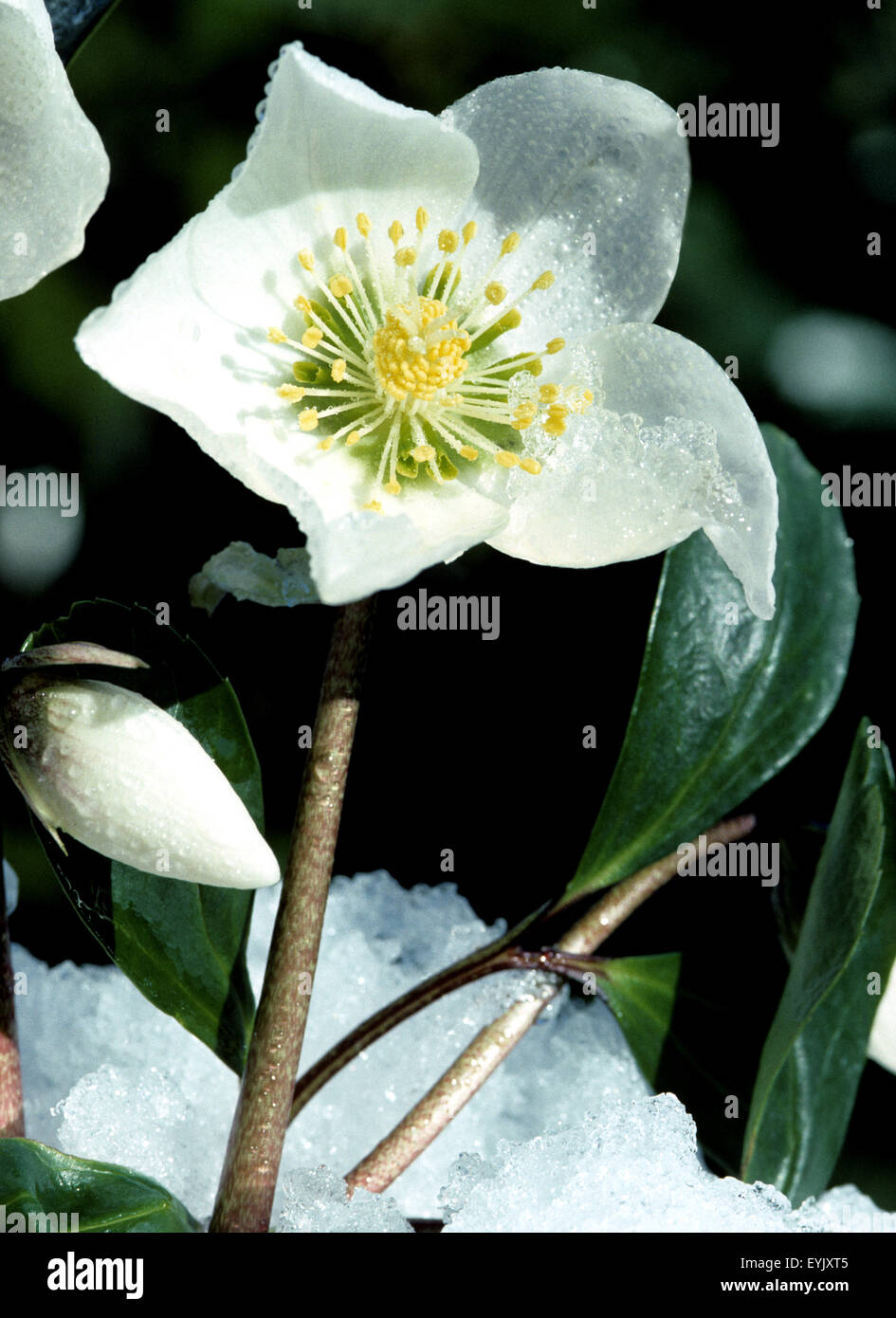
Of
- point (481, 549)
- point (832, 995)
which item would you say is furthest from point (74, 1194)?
point (481, 549)

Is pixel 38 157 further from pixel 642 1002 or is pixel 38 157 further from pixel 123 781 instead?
pixel 642 1002

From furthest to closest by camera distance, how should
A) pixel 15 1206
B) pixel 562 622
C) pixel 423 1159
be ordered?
pixel 562 622, pixel 423 1159, pixel 15 1206

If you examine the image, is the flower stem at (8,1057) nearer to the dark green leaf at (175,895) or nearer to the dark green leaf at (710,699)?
the dark green leaf at (175,895)

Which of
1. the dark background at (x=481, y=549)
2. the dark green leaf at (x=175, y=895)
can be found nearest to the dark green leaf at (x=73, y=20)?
the dark green leaf at (x=175, y=895)

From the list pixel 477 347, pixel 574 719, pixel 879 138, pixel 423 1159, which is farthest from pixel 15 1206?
pixel 879 138

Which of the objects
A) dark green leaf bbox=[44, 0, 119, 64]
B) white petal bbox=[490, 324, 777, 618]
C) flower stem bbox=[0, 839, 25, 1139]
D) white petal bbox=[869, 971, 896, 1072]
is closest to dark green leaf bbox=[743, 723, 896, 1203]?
white petal bbox=[869, 971, 896, 1072]

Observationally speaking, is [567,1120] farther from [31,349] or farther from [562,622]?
[31,349]

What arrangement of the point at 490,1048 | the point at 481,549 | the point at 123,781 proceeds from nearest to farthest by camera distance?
the point at 123,781 → the point at 490,1048 → the point at 481,549
